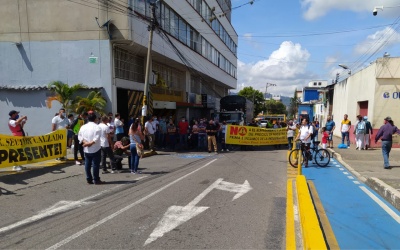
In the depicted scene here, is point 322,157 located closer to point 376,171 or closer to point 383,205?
point 376,171

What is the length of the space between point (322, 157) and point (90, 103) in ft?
36.6

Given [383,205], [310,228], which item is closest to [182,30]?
[383,205]

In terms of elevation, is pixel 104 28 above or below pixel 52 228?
above

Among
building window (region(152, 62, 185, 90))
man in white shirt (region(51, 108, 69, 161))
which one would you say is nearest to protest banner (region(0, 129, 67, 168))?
man in white shirt (region(51, 108, 69, 161))

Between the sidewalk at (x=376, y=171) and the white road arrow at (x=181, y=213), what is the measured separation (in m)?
3.22

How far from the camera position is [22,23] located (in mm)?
15617

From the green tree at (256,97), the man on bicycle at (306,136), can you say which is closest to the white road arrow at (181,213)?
the man on bicycle at (306,136)

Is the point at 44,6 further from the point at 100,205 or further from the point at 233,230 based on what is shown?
the point at 233,230

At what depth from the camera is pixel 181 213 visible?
5402 millimetres

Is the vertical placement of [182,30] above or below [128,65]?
above

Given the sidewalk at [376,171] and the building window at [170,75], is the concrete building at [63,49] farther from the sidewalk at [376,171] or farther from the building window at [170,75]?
the sidewalk at [376,171]

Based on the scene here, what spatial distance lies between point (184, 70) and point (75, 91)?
12703 millimetres

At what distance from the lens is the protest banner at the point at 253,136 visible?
1588cm

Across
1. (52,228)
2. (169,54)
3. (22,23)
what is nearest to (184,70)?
(169,54)
